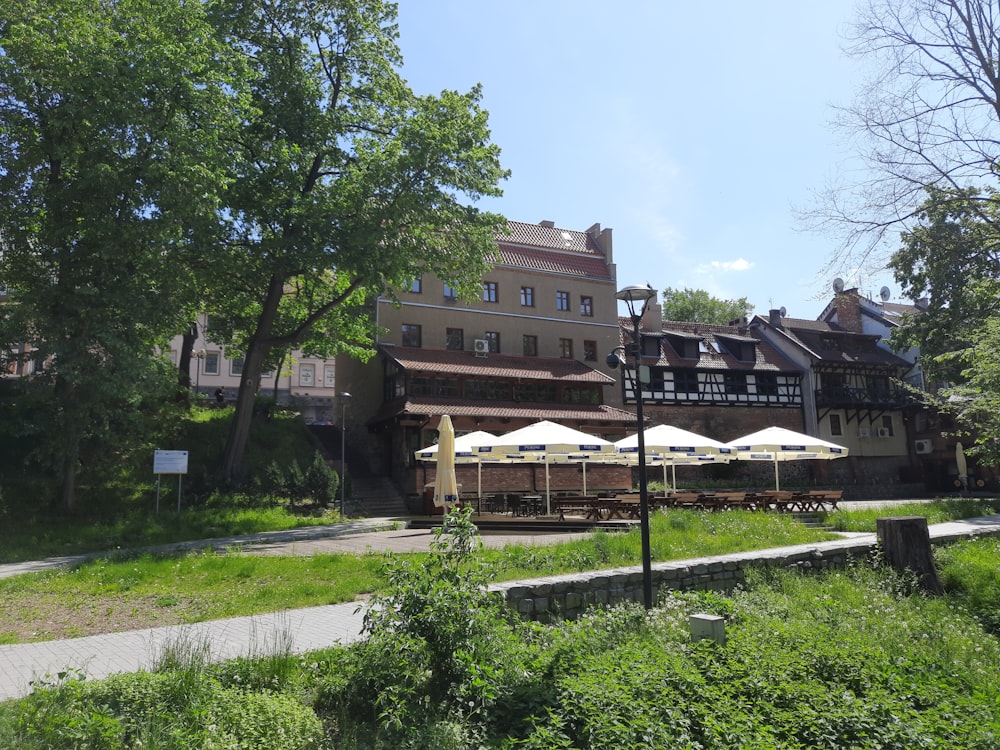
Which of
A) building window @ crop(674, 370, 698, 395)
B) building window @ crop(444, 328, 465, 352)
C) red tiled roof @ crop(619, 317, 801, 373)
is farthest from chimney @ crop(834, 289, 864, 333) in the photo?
building window @ crop(444, 328, 465, 352)

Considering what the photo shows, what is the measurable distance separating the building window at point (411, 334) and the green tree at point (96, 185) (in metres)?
13.3

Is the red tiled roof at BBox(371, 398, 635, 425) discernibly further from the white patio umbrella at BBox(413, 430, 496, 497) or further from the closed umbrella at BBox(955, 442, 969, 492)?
the closed umbrella at BBox(955, 442, 969, 492)

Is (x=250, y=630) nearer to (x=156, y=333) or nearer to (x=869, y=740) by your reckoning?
(x=869, y=740)

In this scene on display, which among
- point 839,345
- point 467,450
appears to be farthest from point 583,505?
point 839,345

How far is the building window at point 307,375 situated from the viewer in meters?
51.7

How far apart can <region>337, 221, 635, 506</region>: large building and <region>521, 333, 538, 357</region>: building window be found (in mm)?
48

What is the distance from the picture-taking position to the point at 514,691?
5.13 metres

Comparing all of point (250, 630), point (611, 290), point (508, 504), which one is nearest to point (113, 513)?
point (508, 504)

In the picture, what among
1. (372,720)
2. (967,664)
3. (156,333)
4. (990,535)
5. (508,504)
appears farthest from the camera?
(508,504)

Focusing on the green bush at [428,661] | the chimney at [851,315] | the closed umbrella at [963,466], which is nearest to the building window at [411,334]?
the green bush at [428,661]

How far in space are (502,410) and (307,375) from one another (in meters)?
27.0

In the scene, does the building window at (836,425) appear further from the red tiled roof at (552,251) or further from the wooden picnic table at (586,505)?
the wooden picnic table at (586,505)

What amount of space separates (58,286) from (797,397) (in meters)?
36.2

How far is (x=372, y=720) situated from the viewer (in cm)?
502
